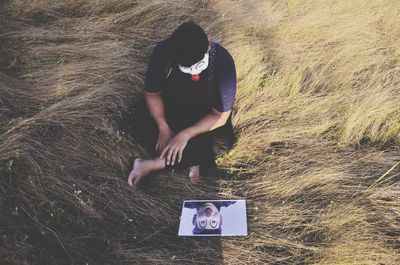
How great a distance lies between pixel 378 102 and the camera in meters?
3.04

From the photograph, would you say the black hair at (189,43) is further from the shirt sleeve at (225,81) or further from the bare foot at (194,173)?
the bare foot at (194,173)

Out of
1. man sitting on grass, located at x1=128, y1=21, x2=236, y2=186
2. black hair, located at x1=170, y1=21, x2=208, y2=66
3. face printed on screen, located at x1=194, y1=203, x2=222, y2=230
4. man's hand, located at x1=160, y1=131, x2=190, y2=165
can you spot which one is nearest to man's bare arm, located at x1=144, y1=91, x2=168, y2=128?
man sitting on grass, located at x1=128, y1=21, x2=236, y2=186

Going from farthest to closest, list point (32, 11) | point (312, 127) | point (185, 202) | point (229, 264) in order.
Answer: point (32, 11), point (312, 127), point (185, 202), point (229, 264)

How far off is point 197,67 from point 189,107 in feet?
0.93

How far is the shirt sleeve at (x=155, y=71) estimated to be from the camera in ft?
8.07

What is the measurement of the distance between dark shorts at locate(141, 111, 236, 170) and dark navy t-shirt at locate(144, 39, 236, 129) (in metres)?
0.12

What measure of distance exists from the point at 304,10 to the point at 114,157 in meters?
2.45

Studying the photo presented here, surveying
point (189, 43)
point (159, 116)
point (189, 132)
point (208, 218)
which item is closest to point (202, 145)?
point (189, 132)

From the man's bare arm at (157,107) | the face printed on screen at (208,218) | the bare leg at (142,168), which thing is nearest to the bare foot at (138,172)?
the bare leg at (142,168)

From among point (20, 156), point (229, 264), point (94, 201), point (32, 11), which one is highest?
point (32, 11)

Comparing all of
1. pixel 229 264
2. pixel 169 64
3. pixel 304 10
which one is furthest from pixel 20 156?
pixel 304 10

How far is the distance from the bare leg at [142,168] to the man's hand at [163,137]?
3.0 inches

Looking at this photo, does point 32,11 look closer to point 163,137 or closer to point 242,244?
point 163,137

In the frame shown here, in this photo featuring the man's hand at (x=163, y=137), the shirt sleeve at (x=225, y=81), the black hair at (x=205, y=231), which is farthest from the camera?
the man's hand at (x=163, y=137)
